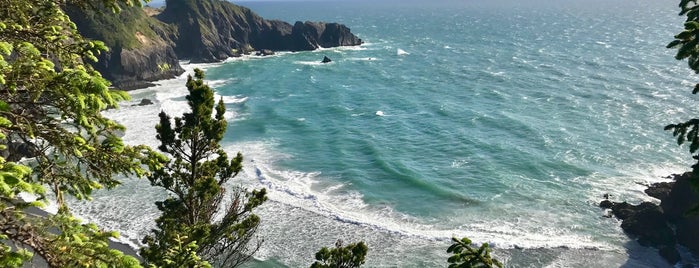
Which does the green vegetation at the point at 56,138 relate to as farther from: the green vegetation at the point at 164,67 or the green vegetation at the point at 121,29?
the green vegetation at the point at 164,67

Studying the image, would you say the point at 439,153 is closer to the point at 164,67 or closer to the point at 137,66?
the point at 137,66

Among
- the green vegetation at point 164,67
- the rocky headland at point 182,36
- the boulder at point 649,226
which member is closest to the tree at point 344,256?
the boulder at point 649,226

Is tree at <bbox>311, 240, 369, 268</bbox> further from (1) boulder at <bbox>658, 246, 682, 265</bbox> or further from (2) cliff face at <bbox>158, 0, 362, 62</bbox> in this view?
(2) cliff face at <bbox>158, 0, 362, 62</bbox>

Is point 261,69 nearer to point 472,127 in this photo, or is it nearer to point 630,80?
point 472,127

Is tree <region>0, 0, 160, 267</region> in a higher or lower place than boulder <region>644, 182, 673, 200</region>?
higher

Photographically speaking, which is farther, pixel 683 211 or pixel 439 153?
pixel 439 153

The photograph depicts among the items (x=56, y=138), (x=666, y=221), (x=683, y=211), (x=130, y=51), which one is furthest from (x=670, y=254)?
(x=130, y=51)

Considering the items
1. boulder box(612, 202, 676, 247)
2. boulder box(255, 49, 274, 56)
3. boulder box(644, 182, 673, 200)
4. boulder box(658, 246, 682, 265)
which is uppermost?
boulder box(255, 49, 274, 56)

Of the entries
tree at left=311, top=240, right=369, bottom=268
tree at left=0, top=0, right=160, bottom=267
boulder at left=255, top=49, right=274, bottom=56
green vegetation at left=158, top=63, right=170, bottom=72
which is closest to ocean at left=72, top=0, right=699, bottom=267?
green vegetation at left=158, top=63, right=170, bottom=72
